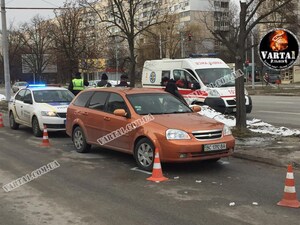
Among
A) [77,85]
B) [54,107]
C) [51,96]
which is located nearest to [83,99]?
[54,107]

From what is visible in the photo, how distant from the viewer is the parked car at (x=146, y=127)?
7.67m

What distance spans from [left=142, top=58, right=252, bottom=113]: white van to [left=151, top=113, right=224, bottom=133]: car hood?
7.52 meters

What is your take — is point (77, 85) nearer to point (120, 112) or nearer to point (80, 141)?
point (80, 141)

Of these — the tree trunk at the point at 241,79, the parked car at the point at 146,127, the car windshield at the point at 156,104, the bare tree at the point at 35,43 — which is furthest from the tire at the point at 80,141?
the bare tree at the point at 35,43

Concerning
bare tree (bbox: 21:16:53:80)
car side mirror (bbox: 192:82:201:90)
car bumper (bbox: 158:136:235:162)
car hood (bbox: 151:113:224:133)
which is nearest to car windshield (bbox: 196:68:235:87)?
car side mirror (bbox: 192:82:201:90)

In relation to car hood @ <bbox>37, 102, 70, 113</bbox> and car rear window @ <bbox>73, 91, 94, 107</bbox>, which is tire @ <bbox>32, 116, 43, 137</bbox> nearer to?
car hood @ <bbox>37, 102, 70, 113</bbox>

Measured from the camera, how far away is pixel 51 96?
555 inches

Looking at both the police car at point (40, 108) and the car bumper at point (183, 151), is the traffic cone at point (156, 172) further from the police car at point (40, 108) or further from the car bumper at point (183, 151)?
the police car at point (40, 108)

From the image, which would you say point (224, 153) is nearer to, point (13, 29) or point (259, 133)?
point (259, 133)

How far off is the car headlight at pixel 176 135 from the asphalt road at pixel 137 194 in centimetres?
68

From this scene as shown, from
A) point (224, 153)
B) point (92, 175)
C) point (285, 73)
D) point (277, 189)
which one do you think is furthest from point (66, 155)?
point (285, 73)

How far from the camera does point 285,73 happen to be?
6391 cm

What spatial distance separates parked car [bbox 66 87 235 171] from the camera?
7.67m

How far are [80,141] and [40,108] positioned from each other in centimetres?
343
